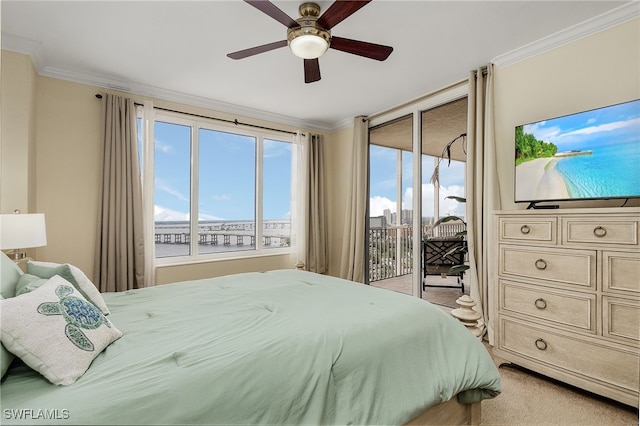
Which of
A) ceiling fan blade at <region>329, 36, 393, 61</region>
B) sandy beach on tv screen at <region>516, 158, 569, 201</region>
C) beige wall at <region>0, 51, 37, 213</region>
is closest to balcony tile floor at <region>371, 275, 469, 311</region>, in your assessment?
sandy beach on tv screen at <region>516, 158, 569, 201</region>

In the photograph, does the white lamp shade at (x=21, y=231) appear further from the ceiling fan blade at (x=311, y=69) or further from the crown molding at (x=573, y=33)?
the crown molding at (x=573, y=33)

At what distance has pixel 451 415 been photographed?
1.59 metres

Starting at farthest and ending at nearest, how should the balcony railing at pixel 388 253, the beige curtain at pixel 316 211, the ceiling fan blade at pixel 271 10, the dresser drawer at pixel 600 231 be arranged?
the beige curtain at pixel 316 211 < the balcony railing at pixel 388 253 < the dresser drawer at pixel 600 231 < the ceiling fan blade at pixel 271 10

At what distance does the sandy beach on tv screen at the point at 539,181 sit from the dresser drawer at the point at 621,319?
784mm

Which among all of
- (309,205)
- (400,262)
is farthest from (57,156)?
(400,262)

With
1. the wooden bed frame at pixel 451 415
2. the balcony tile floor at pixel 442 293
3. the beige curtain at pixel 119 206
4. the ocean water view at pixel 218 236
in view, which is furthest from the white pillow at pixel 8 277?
the balcony tile floor at pixel 442 293

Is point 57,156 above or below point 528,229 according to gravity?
above

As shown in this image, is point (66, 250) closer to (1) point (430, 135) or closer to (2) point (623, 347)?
(1) point (430, 135)

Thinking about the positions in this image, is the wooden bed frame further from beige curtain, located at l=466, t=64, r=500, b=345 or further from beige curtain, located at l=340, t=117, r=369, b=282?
beige curtain, located at l=340, t=117, r=369, b=282

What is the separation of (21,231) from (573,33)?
171 inches

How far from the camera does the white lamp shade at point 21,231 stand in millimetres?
2018

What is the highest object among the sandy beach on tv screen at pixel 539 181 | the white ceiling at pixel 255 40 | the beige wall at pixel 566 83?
the white ceiling at pixel 255 40

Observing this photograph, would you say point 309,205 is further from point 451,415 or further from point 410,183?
point 451,415

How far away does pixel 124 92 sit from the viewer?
345cm
